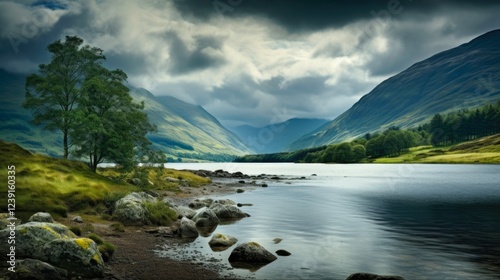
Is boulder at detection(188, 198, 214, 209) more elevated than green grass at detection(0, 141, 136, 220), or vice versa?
green grass at detection(0, 141, 136, 220)

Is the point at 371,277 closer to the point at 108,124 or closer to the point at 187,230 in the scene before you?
the point at 187,230

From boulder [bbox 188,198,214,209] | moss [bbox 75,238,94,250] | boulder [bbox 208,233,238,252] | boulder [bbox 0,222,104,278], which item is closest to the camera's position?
boulder [bbox 0,222,104,278]

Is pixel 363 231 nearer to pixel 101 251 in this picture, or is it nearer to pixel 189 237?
pixel 189 237

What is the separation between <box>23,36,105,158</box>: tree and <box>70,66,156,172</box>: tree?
202 cm

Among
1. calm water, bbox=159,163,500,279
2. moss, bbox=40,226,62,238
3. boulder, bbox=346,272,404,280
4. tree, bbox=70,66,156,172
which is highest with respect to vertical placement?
tree, bbox=70,66,156,172

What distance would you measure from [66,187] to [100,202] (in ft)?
13.8

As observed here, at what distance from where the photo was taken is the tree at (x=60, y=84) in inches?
2189

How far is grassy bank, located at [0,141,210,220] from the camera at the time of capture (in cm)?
3397

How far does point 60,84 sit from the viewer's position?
5725 cm

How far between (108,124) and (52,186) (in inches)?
744

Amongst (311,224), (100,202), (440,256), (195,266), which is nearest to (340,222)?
(311,224)

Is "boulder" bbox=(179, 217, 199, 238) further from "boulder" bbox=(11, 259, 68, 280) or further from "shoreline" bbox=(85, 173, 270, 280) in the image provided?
"boulder" bbox=(11, 259, 68, 280)

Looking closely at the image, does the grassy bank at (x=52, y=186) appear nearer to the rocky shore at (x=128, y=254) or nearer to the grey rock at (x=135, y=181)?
the rocky shore at (x=128, y=254)

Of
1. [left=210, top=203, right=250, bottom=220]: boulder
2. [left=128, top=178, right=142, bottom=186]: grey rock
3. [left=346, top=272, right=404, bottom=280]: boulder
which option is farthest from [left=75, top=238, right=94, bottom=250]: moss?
[left=128, top=178, right=142, bottom=186]: grey rock
